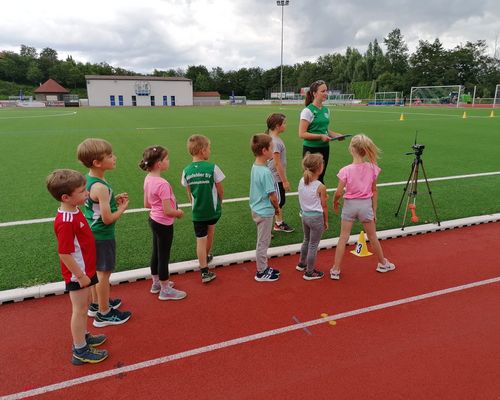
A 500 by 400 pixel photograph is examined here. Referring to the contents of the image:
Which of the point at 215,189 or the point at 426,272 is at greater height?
the point at 215,189

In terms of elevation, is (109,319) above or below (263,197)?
below

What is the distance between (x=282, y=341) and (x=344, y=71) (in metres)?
113

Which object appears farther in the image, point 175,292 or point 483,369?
point 175,292

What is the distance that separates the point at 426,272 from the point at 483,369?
179 centimetres

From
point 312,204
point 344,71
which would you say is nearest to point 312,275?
point 312,204

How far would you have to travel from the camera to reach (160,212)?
3805 millimetres

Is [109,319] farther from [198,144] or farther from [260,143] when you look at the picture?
[260,143]

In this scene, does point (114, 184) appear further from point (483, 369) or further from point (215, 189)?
point (483, 369)

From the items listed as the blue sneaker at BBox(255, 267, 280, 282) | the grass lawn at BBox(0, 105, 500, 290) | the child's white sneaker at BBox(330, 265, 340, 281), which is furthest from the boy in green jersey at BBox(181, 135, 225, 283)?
the child's white sneaker at BBox(330, 265, 340, 281)

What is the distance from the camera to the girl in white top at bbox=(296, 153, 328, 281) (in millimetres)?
4121

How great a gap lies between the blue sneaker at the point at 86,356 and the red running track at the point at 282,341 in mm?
49

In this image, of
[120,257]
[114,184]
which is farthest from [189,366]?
[114,184]

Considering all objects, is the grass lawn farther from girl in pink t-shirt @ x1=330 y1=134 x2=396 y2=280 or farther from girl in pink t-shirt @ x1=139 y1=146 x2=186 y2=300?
girl in pink t-shirt @ x1=330 y1=134 x2=396 y2=280

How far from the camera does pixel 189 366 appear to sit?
9.98 ft
